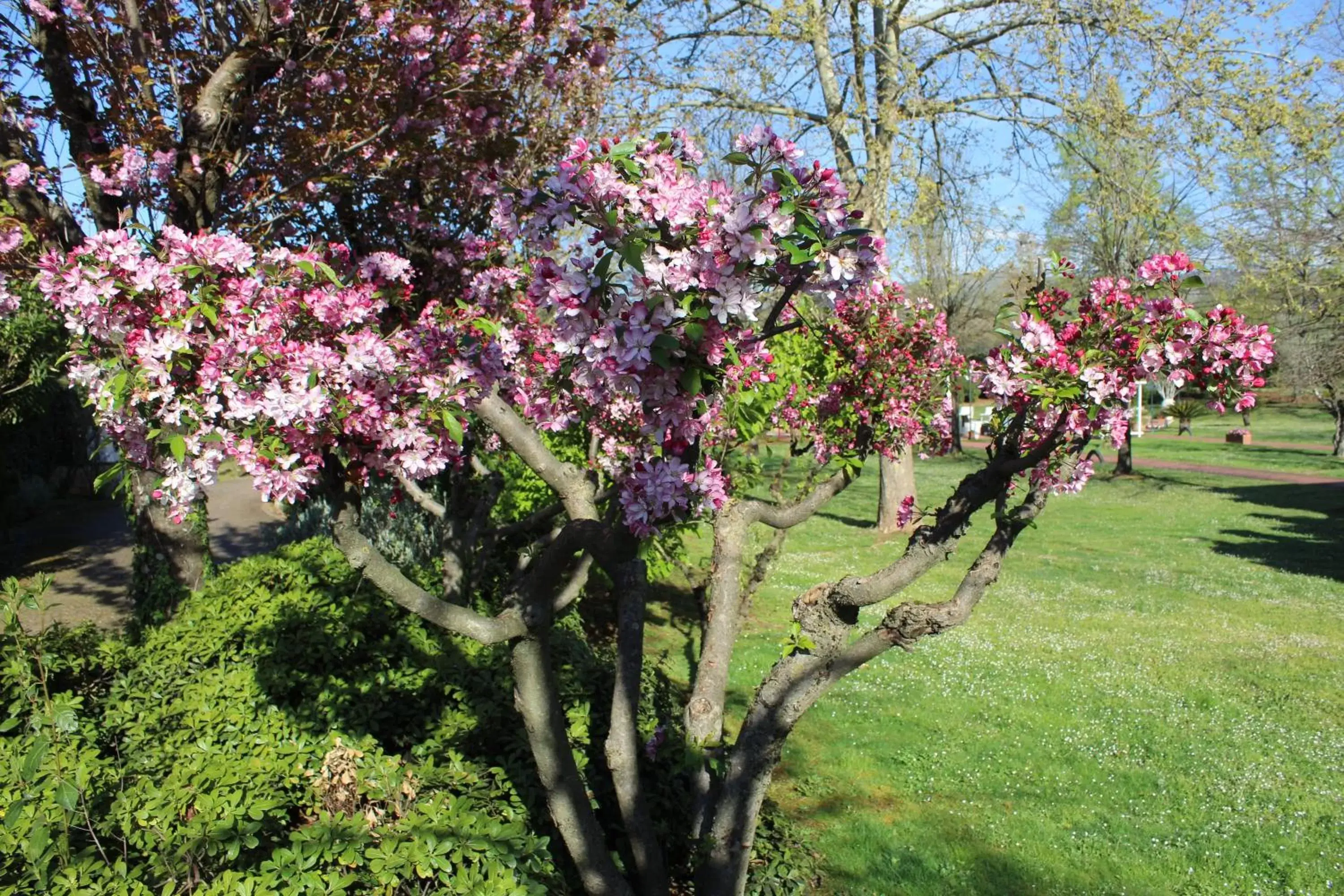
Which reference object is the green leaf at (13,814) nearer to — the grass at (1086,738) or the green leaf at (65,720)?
the green leaf at (65,720)

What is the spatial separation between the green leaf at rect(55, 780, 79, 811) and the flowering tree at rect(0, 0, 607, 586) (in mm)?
2700

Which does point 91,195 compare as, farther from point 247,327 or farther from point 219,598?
point 247,327

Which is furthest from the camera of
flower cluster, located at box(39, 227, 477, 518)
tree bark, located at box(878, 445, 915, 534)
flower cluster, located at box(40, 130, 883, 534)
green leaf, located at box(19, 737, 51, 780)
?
tree bark, located at box(878, 445, 915, 534)

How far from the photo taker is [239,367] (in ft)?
8.05

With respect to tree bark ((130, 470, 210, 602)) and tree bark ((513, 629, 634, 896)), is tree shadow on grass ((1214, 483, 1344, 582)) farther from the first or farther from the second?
tree bark ((130, 470, 210, 602))

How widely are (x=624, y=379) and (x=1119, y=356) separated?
1.86 m

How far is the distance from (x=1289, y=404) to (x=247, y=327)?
52.7 metres

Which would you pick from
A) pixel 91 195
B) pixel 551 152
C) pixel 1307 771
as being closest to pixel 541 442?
pixel 91 195

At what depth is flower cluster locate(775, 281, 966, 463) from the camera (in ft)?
18.2

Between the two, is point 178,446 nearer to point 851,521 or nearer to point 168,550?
point 168,550

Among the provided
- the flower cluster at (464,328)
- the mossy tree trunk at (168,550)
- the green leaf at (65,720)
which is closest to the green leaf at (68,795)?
the green leaf at (65,720)

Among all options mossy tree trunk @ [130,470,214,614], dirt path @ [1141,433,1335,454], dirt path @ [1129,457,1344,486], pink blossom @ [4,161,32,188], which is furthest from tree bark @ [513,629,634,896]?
dirt path @ [1141,433,1335,454]

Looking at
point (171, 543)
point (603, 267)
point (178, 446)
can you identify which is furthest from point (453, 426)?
point (171, 543)

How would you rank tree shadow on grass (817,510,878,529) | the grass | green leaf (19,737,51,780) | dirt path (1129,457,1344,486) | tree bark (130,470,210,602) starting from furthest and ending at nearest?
1. dirt path (1129,457,1344,486)
2. tree shadow on grass (817,510,878,529)
3. tree bark (130,470,210,602)
4. the grass
5. green leaf (19,737,51,780)
